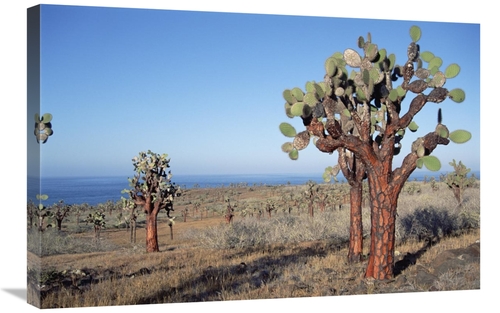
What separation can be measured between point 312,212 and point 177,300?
329 inches

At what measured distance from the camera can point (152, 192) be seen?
11.4m

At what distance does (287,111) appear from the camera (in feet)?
29.8

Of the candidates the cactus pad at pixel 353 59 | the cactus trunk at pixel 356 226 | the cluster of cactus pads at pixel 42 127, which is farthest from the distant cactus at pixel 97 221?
the cactus pad at pixel 353 59

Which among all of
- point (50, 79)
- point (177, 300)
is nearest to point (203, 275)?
point (177, 300)

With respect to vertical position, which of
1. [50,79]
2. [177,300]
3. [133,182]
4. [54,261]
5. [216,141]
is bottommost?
[177,300]

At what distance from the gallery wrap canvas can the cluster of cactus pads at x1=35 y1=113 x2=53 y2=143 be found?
0.02 metres

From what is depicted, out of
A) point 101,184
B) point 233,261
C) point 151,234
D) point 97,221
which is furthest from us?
point 97,221

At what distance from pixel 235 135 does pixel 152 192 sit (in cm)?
178

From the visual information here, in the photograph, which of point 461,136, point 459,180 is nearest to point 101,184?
point 461,136

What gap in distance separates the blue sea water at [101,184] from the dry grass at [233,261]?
63cm

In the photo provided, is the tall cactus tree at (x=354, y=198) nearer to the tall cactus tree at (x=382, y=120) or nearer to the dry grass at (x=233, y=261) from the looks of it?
the dry grass at (x=233, y=261)

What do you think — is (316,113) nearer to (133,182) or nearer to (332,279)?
(332,279)

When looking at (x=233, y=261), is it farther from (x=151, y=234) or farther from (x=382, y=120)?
(x=382, y=120)

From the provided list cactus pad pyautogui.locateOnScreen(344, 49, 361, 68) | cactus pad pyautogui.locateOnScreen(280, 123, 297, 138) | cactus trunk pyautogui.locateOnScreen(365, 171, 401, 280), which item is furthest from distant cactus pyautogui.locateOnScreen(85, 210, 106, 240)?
cactus pad pyautogui.locateOnScreen(344, 49, 361, 68)
